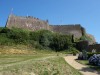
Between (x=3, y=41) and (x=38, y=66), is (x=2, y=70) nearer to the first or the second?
(x=38, y=66)

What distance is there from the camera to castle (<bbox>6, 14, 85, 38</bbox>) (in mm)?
56106

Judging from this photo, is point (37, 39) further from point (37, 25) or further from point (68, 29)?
point (68, 29)

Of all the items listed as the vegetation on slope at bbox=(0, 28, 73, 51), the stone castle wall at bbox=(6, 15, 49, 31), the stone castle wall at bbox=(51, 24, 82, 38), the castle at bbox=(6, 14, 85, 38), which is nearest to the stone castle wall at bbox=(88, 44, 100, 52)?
the vegetation on slope at bbox=(0, 28, 73, 51)

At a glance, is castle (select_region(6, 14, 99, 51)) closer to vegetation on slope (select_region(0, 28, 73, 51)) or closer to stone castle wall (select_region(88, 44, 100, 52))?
vegetation on slope (select_region(0, 28, 73, 51))

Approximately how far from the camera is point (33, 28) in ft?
196

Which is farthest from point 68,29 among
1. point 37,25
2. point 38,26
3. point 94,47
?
point 94,47

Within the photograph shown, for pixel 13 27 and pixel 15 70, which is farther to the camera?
pixel 13 27

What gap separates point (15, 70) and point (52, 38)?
121 feet

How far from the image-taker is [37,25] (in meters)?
60.5

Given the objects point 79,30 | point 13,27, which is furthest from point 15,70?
point 79,30

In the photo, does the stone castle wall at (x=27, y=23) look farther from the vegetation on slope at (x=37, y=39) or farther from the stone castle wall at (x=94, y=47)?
the stone castle wall at (x=94, y=47)

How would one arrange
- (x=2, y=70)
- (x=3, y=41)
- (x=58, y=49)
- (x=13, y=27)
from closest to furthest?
(x=2, y=70) → (x=3, y=41) → (x=58, y=49) → (x=13, y=27)

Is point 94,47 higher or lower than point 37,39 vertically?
lower

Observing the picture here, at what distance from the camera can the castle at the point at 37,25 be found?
5611cm
